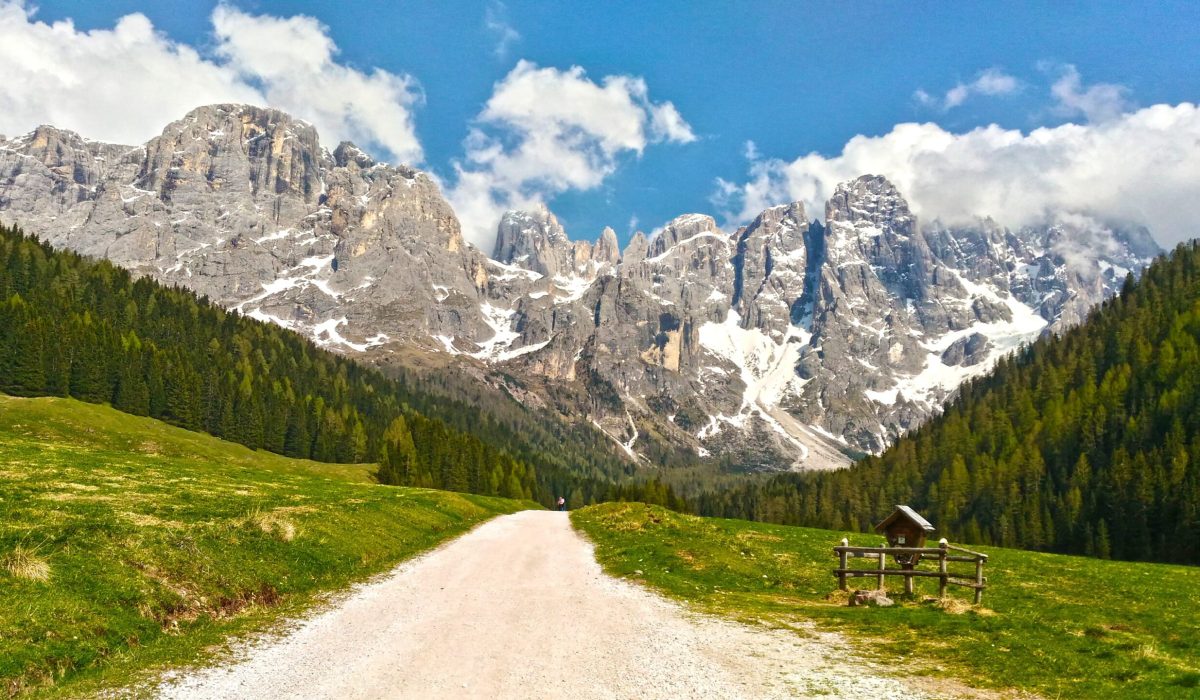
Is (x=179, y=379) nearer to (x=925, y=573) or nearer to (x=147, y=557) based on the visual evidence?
(x=147, y=557)

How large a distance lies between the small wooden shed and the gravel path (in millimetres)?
11115

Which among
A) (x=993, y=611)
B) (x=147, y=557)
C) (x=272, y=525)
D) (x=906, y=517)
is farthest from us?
(x=906, y=517)

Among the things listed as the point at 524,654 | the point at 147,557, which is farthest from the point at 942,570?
the point at 147,557

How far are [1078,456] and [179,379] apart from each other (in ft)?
558

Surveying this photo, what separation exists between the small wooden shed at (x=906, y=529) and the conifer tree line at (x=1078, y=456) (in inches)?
3291

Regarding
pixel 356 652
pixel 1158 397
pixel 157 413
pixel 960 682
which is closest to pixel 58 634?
pixel 356 652

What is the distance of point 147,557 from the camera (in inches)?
833

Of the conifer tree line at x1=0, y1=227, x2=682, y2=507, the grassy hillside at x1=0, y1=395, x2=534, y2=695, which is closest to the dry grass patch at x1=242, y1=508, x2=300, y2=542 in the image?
the grassy hillside at x1=0, y1=395, x2=534, y2=695

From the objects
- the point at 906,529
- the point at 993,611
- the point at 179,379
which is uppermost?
the point at 179,379

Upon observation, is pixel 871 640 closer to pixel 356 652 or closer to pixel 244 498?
Result: pixel 356 652

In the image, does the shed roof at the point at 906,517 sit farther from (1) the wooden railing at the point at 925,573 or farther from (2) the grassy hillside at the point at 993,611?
(2) the grassy hillside at the point at 993,611

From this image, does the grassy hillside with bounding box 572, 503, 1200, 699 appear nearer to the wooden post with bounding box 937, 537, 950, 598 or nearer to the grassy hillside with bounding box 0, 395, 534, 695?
the wooden post with bounding box 937, 537, 950, 598

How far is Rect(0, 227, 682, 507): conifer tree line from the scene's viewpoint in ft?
375

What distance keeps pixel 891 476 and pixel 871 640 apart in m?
156
